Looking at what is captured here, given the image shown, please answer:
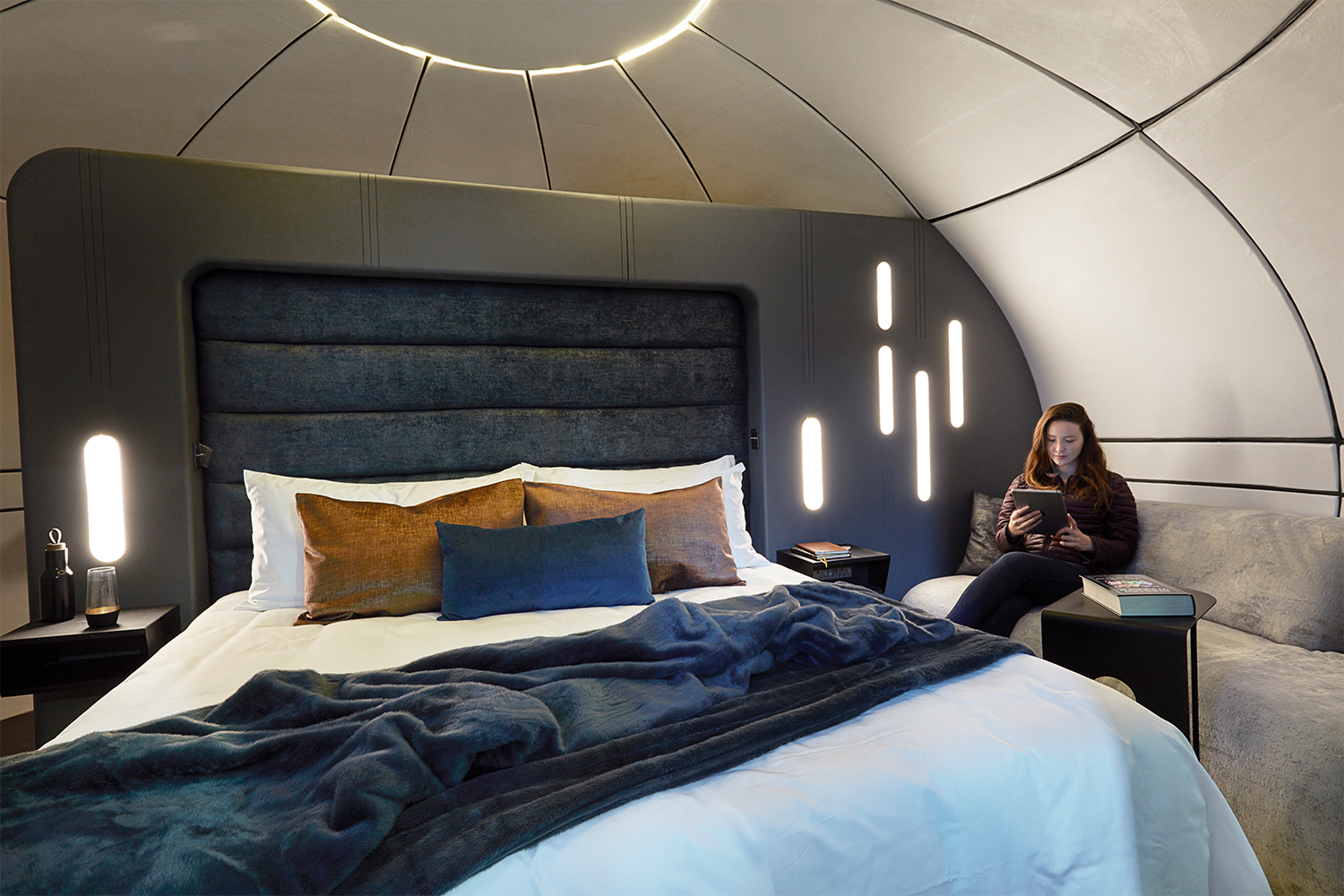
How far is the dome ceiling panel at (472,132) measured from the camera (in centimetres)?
277

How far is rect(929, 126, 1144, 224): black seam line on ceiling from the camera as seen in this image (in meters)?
2.54

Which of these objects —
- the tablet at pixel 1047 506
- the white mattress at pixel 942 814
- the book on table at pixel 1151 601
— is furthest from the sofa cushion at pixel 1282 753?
the tablet at pixel 1047 506

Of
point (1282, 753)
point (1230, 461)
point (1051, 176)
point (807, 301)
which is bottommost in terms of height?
point (1282, 753)

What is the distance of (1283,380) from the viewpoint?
2658 mm

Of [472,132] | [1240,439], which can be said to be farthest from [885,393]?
[472,132]

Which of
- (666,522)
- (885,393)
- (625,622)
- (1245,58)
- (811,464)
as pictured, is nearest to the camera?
(625,622)

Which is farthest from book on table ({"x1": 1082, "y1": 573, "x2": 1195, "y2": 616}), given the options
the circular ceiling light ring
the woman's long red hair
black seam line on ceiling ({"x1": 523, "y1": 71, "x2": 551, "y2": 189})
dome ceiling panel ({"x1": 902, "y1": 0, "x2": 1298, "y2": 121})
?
black seam line on ceiling ({"x1": 523, "y1": 71, "x2": 551, "y2": 189})

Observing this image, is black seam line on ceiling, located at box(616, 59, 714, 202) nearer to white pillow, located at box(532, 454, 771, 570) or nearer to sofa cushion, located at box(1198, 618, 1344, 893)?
white pillow, located at box(532, 454, 771, 570)

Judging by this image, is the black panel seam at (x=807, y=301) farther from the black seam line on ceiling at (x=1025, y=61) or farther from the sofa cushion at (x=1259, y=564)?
the sofa cushion at (x=1259, y=564)

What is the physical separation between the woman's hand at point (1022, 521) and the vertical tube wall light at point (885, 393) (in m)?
0.76

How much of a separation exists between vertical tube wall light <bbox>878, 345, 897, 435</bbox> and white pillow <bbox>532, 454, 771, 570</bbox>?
2.90 ft

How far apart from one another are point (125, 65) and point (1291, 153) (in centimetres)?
393

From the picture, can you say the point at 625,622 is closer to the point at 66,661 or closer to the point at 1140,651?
the point at 1140,651

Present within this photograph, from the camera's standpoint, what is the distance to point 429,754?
110cm
